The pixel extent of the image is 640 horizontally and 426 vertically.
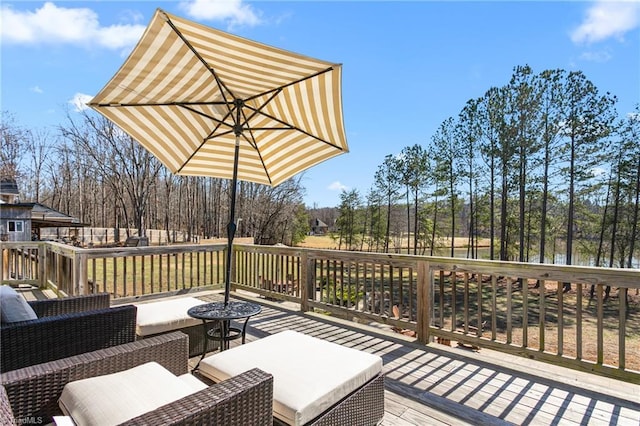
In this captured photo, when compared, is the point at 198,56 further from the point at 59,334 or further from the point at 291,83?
the point at 59,334

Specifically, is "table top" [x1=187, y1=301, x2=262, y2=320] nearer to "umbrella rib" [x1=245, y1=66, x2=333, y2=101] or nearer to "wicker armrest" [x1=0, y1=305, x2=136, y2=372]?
"wicker armrest" [x1=0, y1=305, x2=136, y2=372]

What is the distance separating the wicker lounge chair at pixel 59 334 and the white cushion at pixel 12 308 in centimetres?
7

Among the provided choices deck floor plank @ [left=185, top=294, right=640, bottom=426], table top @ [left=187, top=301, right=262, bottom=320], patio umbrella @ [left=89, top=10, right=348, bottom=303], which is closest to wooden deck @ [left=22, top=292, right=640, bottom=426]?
deck floor plank @ [left=185, top=294, right=640, bottom=426]

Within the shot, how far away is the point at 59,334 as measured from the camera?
214 cm

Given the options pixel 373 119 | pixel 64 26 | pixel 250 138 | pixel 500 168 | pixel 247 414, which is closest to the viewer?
pixel 247 414

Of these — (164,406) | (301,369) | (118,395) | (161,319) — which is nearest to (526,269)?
(301,369)

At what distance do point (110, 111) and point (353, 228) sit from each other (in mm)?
27462

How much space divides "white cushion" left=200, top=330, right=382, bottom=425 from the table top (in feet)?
1.30

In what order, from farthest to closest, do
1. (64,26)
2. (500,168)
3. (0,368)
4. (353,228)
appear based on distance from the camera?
(353,228)
(500,168)
(64,26)
(0,368)

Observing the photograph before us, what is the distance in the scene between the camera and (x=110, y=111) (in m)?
3.08

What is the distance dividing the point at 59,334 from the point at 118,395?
99 centimetres

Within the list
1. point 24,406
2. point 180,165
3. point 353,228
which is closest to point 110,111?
point 180,165

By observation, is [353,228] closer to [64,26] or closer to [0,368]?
[64,26]

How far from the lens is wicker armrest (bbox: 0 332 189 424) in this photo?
1480 mm
